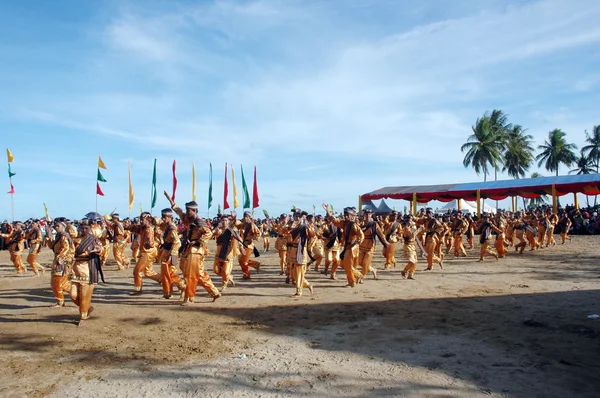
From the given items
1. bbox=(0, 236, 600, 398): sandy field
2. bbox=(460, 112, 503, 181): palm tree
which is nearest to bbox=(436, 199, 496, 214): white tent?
bbox=(460, 112, 503, 181): palm tree

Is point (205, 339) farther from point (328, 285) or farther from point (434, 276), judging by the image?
point (434, 276)

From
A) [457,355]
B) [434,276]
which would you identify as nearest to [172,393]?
[457,355]

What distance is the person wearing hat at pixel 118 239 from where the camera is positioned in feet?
48.5

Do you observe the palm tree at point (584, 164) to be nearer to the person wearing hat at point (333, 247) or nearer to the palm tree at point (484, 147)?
the palm tree at point (484, 147)

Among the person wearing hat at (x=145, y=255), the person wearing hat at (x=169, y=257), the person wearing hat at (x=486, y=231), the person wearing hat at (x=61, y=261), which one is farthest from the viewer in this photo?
the person wearing hat at (x=486, y=231)

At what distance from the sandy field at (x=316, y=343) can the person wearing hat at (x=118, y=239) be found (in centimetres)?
332

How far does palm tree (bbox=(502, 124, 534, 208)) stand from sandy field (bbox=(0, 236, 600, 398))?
44.3m

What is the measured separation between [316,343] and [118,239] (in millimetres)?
11054

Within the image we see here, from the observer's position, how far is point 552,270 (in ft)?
47.2

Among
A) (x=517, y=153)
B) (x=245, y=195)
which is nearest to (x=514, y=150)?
(x=517, y=153)

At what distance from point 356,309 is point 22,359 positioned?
18.2 feet

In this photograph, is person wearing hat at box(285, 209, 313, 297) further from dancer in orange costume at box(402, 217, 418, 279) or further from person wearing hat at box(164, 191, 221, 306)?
dancer in orange costume at box(402, 217, 418, 279)

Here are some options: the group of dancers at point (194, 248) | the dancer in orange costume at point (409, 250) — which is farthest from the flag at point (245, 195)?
the dancer in orange costume at point (409, 250)

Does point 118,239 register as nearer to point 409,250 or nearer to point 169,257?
point 169,257
